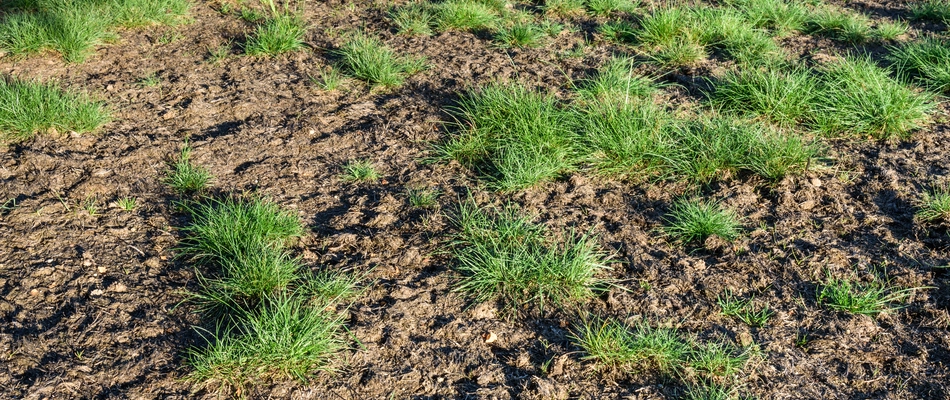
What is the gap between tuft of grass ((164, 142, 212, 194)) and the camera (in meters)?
4.20

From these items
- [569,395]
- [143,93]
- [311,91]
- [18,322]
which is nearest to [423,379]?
[569,395]

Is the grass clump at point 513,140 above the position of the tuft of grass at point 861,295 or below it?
above

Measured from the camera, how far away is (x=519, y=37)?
573cm

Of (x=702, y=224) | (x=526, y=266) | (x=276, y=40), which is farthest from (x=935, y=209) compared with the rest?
(x=276, y=40)

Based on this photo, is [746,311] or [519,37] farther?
[519,37]

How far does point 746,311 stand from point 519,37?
9.43 feet

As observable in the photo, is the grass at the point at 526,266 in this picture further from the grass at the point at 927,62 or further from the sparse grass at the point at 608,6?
the sparse grass at the point at 608,6

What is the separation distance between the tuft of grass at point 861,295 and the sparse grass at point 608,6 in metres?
3.18

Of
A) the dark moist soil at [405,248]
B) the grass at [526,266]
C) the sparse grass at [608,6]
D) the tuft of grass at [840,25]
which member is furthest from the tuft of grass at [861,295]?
the sparse grass at [608,6]

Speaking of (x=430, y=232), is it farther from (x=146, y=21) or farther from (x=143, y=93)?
(x=146, y=21)

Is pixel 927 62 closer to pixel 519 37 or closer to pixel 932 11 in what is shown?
pixel 932 11

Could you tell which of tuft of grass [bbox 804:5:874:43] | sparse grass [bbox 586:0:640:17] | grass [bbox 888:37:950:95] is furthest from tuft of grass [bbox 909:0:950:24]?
sparse grass [bbox 586:0:640:17]

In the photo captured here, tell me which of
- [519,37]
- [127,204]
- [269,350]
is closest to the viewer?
[269,350]

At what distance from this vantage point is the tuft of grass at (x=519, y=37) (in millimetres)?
5711
